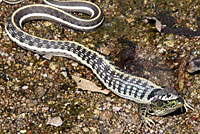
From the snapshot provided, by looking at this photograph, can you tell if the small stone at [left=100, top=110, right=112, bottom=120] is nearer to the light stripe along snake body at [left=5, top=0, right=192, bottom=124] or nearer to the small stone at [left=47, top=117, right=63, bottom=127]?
the light stripe along snake body at [left=5, top=0, right=192, bottom=124]

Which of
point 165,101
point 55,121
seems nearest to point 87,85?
point 55,121

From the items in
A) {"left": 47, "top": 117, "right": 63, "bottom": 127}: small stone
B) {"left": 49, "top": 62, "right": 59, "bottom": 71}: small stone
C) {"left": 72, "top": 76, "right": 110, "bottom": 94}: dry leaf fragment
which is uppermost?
{"left": 49, "top": 62, "right": 59, "bottom": 71}: small stone

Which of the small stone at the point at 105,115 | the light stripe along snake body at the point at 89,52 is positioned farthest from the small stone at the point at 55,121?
the light stripe along snake body at the point at 89,52

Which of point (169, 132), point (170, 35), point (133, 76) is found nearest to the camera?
point (169, 132)

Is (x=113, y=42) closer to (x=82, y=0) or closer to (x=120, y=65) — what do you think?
(x=120, y=65)

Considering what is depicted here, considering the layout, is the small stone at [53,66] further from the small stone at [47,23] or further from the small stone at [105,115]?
the small stone at [105,115]

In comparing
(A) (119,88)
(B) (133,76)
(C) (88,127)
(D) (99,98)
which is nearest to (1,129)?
(C) (88,127)

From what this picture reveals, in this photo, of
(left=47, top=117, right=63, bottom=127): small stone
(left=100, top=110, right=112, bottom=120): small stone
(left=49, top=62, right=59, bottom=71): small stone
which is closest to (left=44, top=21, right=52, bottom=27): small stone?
(left=49, top=62, right=59, bottom=71): small stone

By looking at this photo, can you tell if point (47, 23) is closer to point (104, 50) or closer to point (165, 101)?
point (104, 50)
